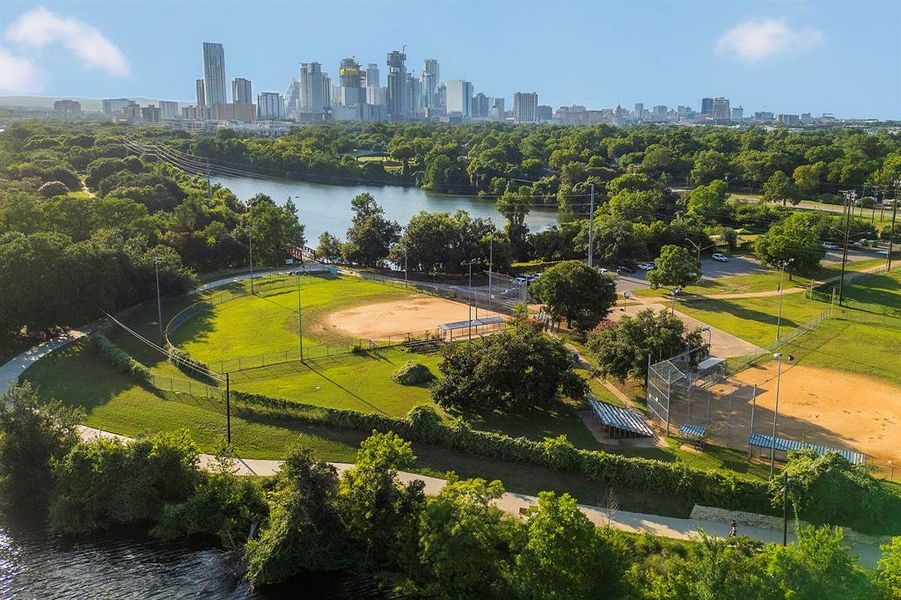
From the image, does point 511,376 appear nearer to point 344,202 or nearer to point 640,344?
point 640,344

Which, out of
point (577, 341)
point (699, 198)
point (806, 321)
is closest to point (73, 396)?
point (577, 341)

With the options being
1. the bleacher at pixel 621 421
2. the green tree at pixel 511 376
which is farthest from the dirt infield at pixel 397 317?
the bleacher at pixel 621 421

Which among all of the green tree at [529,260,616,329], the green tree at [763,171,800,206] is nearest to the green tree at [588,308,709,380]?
the green tree at [529,260,616,329]

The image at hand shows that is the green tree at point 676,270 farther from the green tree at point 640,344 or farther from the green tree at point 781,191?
the green tree at point 781,191

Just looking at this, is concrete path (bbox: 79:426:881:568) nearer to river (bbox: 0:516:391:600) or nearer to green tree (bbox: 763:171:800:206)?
river (bbox: 0:516:391:600)

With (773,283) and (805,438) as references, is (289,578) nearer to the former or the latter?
(805,438)

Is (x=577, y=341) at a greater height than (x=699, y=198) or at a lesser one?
lesser

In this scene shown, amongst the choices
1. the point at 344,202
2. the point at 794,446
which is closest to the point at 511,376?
the point at 794,446
